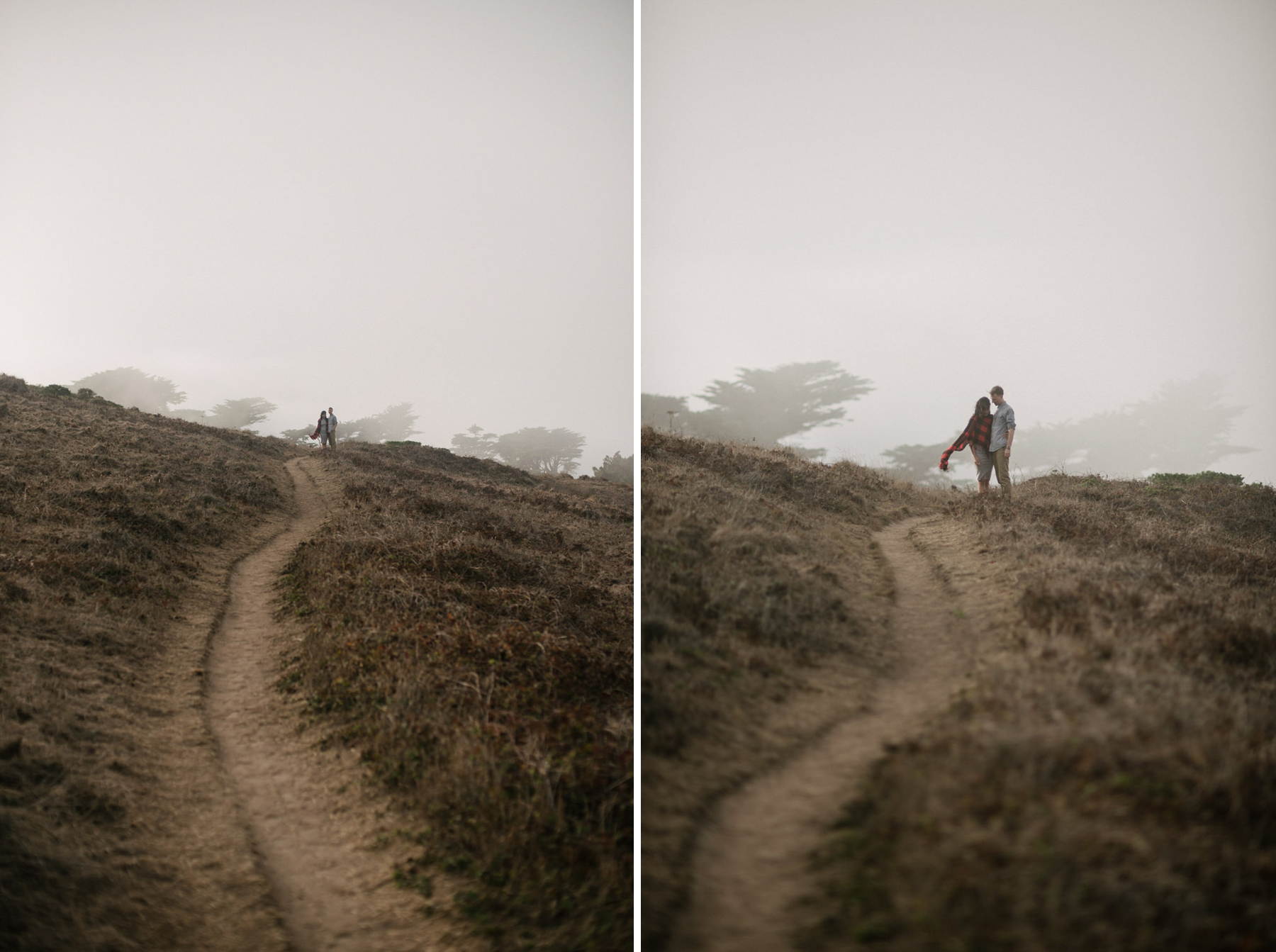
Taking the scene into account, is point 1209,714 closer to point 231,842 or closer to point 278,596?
point 231,842

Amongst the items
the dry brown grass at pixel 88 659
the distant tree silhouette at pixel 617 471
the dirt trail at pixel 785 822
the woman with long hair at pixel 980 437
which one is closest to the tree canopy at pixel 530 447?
the distant tree silhouette at pixel 617 471

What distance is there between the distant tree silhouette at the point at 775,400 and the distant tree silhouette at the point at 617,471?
2899 cm

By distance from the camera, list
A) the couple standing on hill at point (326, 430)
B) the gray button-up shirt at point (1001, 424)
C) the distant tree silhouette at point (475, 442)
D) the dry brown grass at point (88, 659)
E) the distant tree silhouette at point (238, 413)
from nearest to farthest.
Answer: the dry brown grass at point (88, 659), the gray button-up shirt at point (1001, 424), the couple standing on hill at point (326, 430), the distant tree silhouette at point (238, 413), the distant tree silhouette at point (475, 442)

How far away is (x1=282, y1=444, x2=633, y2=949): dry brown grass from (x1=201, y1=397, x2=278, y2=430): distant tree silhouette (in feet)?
199

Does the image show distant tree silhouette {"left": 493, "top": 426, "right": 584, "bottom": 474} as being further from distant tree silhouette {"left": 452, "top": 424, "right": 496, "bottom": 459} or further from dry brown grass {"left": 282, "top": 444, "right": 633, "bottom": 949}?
dry brown grass {"left": 282, "top": 444, "right": 633, "bottom": 949}

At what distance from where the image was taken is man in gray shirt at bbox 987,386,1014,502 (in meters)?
3.95

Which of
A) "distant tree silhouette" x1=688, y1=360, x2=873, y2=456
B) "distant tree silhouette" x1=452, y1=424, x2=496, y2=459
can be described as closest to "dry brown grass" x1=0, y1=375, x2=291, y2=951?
"distant tree silhouette" x1=688, y1=360, x2=873, y2=456

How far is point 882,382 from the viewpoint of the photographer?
4484mm

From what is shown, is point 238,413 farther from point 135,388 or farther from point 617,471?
point 617,471

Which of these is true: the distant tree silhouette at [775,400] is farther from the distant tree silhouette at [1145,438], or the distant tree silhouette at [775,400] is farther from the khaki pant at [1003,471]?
the khaki pant at [1003,471]

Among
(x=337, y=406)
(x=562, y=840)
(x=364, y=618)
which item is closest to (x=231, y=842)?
(x=562, y=840)

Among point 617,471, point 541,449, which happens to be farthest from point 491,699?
point 541,449

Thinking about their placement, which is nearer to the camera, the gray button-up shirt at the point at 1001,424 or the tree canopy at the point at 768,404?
the tree canopy at the point at 768,404

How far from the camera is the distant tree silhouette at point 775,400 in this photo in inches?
153
